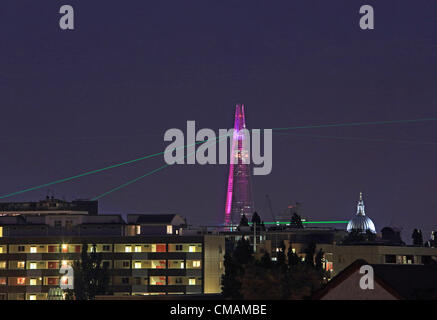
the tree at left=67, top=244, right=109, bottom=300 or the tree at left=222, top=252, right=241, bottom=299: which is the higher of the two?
the tree at left=67, top=244, right=109, bottom=300

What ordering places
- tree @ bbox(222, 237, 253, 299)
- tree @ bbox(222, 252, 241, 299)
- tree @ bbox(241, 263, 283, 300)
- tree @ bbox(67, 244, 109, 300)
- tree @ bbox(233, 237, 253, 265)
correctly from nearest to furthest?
tree @ bbox(241, 263, 283, 300)
tree @ bbox(222, 237, 253, 299)
tree @ bbox(222, 252, 241, 299)
tree @ bbox(233, 237, 253, 265)
tree @ bbox(67, 244, 109, 300)

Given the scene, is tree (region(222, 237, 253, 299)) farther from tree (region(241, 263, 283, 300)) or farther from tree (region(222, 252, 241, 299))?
tree (region(241, 263, 283, 300))

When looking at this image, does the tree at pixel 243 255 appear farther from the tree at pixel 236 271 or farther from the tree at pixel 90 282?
the tree at pixel 90 282

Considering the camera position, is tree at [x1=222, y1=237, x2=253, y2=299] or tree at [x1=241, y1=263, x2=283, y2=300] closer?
tree at [x1=241, y1=263, x2=283, y2=300]

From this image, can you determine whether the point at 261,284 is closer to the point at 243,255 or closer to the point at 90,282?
the point at 243,255

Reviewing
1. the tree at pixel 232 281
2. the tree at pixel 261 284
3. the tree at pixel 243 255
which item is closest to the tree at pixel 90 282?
the tree at pixel 232 281

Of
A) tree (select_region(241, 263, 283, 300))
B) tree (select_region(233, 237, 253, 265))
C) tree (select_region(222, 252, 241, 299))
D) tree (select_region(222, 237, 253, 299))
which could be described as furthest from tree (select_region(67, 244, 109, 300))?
tree (select_region(241, 263, 283, 300))

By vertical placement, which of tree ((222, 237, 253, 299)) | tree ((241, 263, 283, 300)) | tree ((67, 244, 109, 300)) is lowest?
tree ((241, 263, 283, 300))

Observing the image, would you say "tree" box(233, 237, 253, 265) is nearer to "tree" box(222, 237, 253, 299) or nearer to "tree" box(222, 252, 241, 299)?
"tree" box(222, 237, 253, 299)

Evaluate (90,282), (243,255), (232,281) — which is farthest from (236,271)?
(90,282)

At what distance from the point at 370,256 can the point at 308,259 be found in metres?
49.7

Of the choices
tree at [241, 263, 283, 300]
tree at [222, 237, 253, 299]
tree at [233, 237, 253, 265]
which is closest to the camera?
tree at [241, 263, 283, 300]

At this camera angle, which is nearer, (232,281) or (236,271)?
(232,281)
